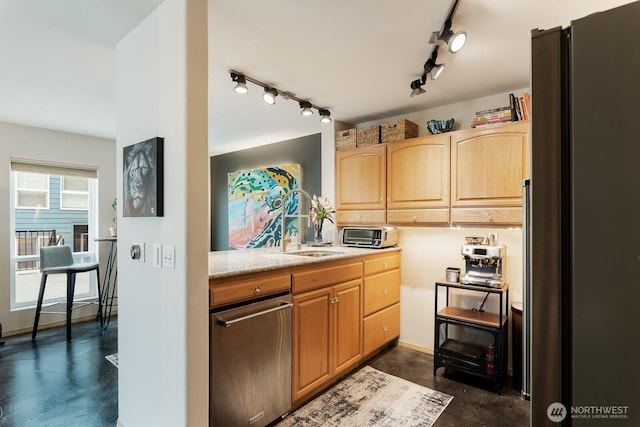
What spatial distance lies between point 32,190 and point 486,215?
498cm

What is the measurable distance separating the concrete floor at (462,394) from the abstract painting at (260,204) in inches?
78.3

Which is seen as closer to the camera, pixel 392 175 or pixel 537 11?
pixel 537 11

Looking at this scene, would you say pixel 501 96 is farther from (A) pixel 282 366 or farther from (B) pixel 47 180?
(B) pixel 47 180

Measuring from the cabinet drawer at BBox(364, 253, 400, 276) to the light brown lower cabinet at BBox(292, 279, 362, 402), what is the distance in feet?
0.57

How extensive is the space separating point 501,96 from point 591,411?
9.18 feet

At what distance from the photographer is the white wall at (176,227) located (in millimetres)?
1519

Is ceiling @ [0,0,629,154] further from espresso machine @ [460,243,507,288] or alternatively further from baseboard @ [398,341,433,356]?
baseboard @ [398,341,433,356]

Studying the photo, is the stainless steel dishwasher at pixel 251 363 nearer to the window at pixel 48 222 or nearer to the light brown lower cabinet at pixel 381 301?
the light brown lower cabinet at pixel 381 301

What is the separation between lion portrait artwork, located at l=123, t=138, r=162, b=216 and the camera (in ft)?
5.30

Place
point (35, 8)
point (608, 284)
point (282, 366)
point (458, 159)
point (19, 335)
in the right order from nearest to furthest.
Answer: point (608, 284), point (35, 8), point (282, 366), point (458, 159), point (19, 335)

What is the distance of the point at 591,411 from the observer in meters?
0.72

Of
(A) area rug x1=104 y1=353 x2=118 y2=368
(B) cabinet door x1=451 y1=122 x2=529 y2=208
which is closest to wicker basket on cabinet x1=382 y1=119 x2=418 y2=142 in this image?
(B) cabinet door x1=451 y1=122 x2=529 y2=208

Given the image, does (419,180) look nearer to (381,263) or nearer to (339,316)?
(381,263)

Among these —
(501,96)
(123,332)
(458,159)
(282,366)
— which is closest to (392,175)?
(458,159)
